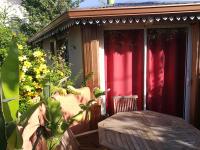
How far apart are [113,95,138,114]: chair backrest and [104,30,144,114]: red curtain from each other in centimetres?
90

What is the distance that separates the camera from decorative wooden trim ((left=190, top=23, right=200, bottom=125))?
6.87m

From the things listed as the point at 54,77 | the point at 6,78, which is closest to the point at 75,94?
the point at 54,77

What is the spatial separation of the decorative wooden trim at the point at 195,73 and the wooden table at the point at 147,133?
77.2 inches

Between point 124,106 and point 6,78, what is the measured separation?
4.57 metres

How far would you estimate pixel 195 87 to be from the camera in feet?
23.2

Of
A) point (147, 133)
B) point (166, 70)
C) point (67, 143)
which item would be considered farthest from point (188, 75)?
point (67, 143)

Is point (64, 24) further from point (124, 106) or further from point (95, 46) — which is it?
point (124, 106)

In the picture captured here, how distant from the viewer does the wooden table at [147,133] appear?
403cm

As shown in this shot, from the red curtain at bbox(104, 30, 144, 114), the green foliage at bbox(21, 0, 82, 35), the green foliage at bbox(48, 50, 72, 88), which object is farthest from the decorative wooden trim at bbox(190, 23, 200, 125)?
the green foliage at bbox(21, 0, 82, 35)

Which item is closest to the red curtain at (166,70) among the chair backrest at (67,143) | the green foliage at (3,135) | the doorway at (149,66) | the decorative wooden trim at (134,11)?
the doorway at (149,66)

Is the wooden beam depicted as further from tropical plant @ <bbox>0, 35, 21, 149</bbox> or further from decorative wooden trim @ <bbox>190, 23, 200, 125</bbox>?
tropical plant @ <bbox>0, 35, 21, 149</bbox>

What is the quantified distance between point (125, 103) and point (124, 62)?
1260 millimetres

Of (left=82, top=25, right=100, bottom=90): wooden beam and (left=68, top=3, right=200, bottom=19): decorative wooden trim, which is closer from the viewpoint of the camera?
(left=68, top=3, right=200, bottom=19): decorative wooden trim

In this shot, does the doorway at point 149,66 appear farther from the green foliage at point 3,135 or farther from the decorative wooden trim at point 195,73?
the green foliage at point 3,135
